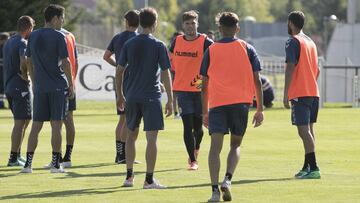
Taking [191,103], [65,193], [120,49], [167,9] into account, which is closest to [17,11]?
[120,49]

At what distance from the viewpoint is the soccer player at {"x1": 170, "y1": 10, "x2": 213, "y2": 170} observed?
1580cm

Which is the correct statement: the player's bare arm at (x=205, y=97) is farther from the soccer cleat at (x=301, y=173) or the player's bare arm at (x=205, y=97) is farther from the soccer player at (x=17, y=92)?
the soccer player at (x=17, y=92)

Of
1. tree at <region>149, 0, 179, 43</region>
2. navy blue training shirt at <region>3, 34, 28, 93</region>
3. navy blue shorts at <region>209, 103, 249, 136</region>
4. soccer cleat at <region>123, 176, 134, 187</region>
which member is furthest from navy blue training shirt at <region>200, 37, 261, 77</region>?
tree at <region>149, 0, 179, 43</region>

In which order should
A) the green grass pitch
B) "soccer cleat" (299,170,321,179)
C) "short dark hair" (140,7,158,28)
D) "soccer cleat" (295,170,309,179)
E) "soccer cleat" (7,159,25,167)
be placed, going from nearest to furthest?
the green grass pitch < "short dark hair" (140,7,158,28) < "soccer cleat" (299,170,321,179) < "soccer cleat" (295,170,309,179) < "soccer cleat" (7,159,25,167)

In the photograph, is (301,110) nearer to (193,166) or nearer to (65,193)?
(193,166)

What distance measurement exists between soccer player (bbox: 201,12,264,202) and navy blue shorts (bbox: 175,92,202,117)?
11.3ft

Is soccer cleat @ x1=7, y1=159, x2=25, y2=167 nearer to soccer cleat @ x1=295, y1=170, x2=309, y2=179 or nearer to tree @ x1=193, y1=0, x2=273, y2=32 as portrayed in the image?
soccer cleat @ x1=295, y1=170, x2=309, y2=179

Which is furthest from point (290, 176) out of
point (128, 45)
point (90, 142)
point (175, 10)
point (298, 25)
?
point (175, 10)

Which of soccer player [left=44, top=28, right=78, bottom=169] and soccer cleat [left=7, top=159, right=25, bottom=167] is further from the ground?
soccer player [left=44, top=28, right=78, bottom=169]

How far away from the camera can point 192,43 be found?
15.8 m

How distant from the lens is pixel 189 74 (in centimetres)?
1585

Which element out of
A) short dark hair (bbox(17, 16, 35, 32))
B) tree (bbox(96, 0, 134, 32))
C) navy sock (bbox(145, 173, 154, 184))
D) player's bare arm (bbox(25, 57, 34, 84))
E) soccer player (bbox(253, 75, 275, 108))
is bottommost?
soccer player (bbox(253, 75, 275, 108))

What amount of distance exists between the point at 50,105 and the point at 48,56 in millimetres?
646

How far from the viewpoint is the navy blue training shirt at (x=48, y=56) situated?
581 inches
